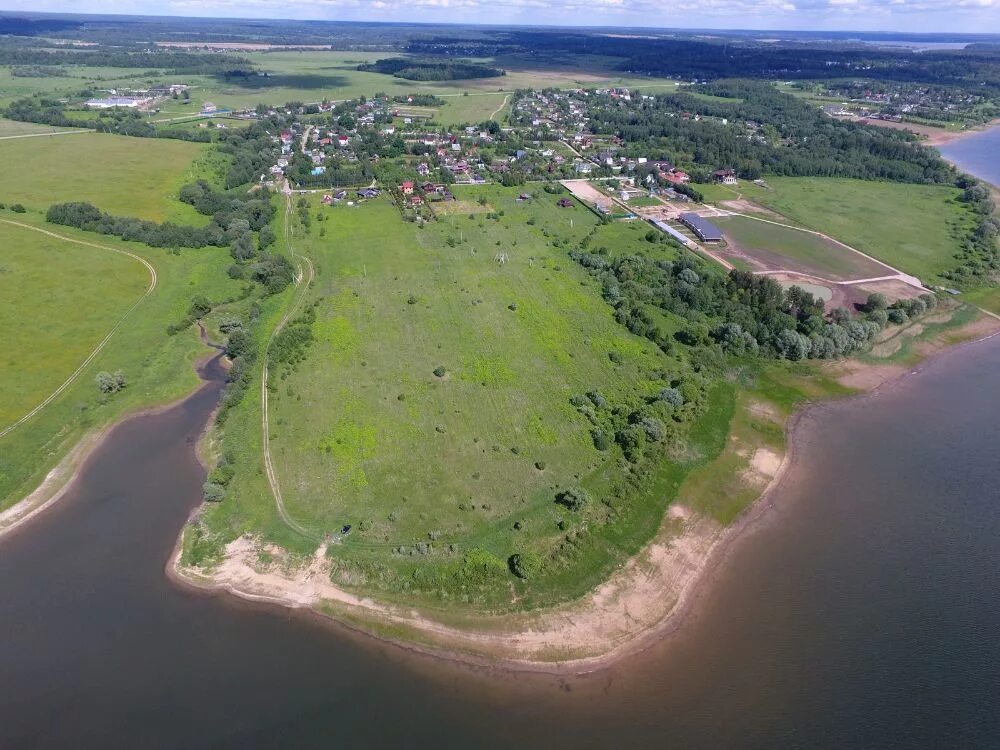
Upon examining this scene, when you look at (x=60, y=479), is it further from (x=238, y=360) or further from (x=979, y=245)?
(x=979, y=245)

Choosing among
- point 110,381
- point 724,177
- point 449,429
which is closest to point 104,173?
point 110,381

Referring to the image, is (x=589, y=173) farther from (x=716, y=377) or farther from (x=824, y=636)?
(x=824, y=636)

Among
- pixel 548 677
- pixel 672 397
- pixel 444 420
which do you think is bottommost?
pixel 548 677

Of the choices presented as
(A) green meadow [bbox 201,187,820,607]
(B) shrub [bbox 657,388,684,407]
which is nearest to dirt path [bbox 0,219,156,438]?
(A) green meadow [bbox 201,187,820,607]

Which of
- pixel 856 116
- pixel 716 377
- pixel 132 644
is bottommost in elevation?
pixel 132 644

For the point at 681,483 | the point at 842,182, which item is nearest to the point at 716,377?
the point at 681,483

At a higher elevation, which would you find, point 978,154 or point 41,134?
point 978,154
